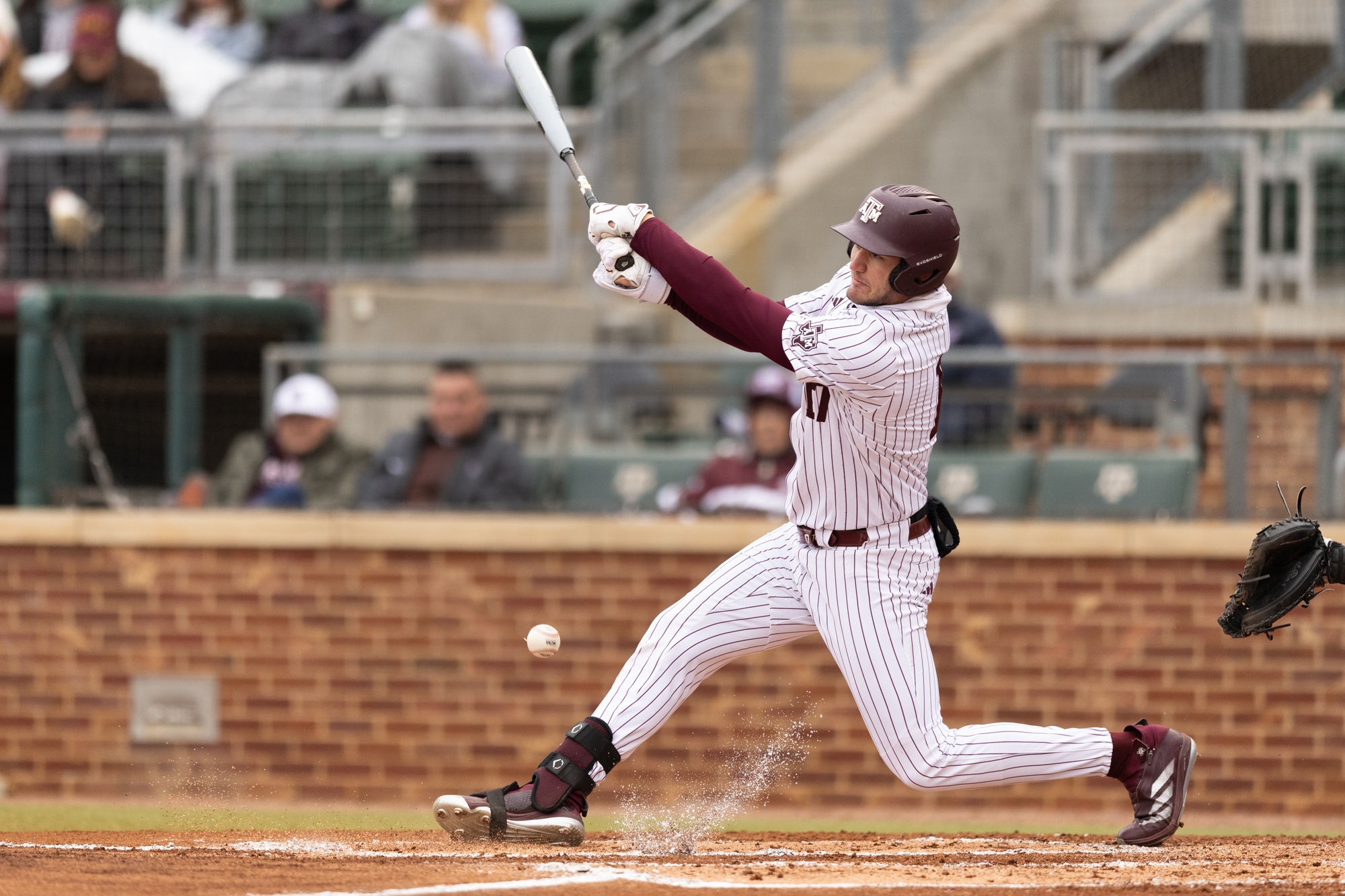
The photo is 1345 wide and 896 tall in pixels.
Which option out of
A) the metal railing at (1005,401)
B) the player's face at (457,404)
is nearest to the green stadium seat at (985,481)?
the metal railing at (1005,401)

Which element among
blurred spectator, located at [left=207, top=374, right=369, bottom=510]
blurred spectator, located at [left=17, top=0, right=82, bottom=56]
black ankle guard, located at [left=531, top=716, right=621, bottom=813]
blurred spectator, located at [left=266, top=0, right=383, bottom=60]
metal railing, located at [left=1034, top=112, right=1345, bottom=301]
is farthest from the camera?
blurred spectator, located at [left=17, top=0, right=82, bottom=56]

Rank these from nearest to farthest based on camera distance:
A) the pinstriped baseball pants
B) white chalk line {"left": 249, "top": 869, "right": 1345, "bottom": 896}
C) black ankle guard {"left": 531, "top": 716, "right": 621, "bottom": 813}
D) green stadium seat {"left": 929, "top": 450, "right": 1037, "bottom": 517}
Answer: white chalk line {"left": 249, "top": 869, "right": 1345, "bottom": 896} < the pinstriped baseball pants < black ankle guard {"left": 531, "top": 716, "right": 621, "bottom": 813} < green stadium seat {"left": 929, "top": 450, "right": 1037, "bottom": 517}

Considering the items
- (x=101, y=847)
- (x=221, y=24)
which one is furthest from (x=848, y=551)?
(x=221, y=24)

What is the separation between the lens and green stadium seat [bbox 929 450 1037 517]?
738 centimetres

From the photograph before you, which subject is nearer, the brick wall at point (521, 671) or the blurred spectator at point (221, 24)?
the brick wall at point (521, 671)

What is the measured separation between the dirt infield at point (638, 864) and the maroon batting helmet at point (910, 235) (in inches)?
55.5

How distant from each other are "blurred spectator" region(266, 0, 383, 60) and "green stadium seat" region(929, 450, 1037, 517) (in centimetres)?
398

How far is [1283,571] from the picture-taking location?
4.83 metres

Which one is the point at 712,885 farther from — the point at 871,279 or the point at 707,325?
the point at 871,279

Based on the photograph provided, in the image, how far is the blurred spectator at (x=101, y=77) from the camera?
892 centimetres

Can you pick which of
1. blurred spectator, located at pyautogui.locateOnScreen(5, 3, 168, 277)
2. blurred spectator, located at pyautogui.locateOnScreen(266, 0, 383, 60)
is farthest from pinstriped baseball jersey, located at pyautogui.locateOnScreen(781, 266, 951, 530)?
blurred spectator, located at pyautogui.locateOnScreen(266, 0, 383, 60)

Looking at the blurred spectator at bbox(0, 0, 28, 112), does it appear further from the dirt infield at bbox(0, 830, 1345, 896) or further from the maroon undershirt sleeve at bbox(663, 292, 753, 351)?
the maroon undershirt sleeve at bbox(663, 292, 753, 351)

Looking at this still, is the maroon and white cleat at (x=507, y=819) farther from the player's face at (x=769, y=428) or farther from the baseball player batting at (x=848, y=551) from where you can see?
the player's face at (x=769, y=428)

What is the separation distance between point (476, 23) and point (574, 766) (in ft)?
18.6
